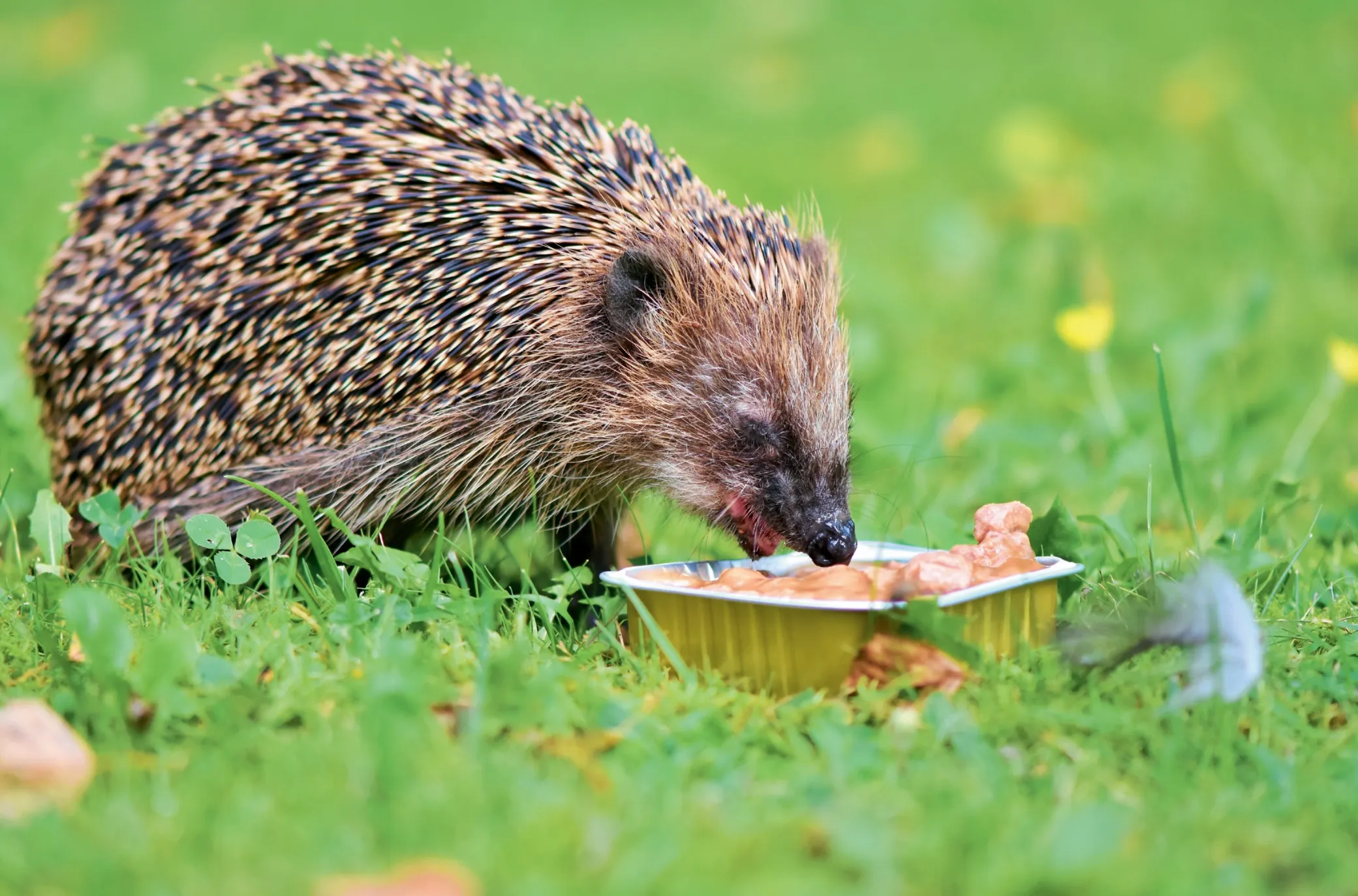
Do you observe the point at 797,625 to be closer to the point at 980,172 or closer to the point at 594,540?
the point at 594,540

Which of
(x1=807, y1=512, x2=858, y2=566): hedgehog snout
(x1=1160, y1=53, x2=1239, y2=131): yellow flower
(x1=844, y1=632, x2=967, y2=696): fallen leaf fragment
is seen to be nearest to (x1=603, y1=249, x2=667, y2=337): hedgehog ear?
(x1=807, y1=512, x2=858, y2=566): hedgehog snout

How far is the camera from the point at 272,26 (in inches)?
614

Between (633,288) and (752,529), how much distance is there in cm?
89

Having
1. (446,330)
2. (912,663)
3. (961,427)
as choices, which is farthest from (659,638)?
(961,427)

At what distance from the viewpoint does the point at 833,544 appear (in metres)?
4.29

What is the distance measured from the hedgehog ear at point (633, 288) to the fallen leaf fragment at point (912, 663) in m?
1.58

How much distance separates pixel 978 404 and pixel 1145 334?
1.37 m

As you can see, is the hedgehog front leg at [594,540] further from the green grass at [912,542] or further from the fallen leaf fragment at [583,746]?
the fallen leaf fragment at [583,746]

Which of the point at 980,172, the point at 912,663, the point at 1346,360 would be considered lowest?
the point at 912,663

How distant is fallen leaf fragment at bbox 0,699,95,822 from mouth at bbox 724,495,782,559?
7.08 feet

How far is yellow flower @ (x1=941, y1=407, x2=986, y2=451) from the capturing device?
6.79 m

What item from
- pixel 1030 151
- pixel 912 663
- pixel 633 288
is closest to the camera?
pixel 912 663

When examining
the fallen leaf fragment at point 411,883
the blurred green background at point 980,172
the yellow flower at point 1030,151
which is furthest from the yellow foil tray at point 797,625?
the yellow flower at point 1030,151

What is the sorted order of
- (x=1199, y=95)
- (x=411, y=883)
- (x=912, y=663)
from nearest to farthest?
1. (x=411, y=883)
2. (x=912, y=663)
3. (x=1199, y=95)
